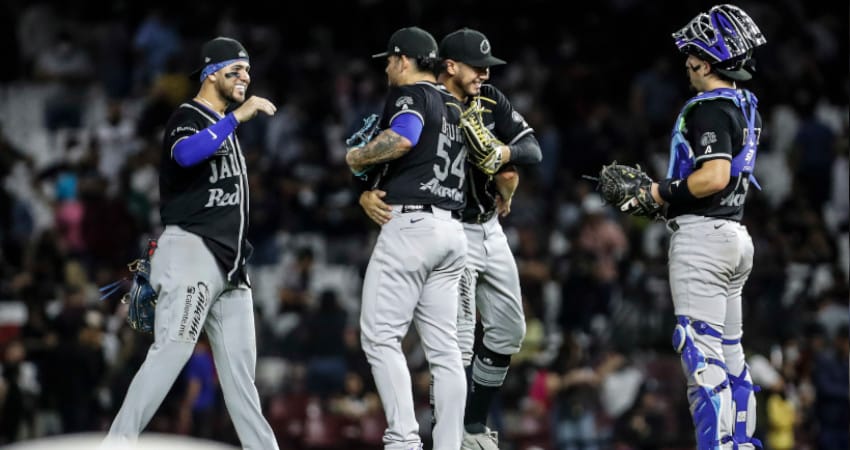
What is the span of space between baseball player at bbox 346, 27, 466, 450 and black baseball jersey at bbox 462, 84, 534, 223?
552 mm

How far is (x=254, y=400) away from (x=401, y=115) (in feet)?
6.40

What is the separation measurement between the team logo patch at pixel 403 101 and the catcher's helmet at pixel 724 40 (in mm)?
1771

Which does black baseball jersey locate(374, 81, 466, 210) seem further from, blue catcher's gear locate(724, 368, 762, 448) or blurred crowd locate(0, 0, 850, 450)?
blurred crowd locate(0, 0, 850, 450)

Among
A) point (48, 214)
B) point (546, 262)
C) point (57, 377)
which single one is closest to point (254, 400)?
point (57, 377)

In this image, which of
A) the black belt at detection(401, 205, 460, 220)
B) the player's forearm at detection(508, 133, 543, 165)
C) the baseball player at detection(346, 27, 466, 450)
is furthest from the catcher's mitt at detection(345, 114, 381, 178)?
the player's forearm at detection(508, 133, 543, 165)

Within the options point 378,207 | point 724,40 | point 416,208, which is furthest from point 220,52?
point 724,40

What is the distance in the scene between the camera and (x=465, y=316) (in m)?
9.17

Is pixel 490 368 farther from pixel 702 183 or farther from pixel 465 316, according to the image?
pixel 702 183

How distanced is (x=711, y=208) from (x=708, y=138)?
454mm

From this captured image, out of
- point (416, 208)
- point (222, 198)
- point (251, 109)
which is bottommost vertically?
point (416, 208)

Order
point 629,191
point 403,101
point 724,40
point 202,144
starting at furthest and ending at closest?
point 629,191 → point 724,40 → point 403,101 → point 202,144

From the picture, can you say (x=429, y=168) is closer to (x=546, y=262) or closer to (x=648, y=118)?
(x=546, y=262)

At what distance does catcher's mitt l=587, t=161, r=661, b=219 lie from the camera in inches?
351

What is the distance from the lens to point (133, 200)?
729 inches
